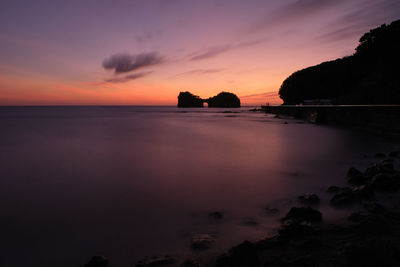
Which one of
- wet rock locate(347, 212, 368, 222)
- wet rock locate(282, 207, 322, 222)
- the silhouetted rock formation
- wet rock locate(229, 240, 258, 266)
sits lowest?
wet rock locate(347, 212, 368, 222)

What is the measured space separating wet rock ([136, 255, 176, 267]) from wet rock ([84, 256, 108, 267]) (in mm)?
433

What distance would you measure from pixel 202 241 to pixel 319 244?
5.07ft

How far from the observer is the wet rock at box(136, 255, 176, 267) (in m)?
2.68

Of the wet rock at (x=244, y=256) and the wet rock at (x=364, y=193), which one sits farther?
the wet rock at (x=364, y=193)

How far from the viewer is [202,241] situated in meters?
3.09

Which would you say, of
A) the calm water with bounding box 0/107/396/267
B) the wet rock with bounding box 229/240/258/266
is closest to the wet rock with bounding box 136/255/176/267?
the calm water with bounding box 0/107/396/267

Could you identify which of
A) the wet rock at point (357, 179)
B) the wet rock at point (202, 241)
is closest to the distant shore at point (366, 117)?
the wet rock at point (357, 179)

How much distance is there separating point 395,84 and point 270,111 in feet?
167

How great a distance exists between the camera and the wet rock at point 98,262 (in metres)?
2.62

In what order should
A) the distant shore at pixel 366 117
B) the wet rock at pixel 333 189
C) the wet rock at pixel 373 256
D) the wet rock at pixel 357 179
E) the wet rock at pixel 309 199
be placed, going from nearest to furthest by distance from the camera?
the wet rock at pixel 373 256 → the wet rock at pixel 309 199 → the wet rock at pixel 333 189 → the wet rock at pixel 357 179 → the distant shore at pixel 366 117

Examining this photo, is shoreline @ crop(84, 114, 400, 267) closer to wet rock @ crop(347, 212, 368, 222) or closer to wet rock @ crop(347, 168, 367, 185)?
wet rock @ crop(347, 212, 368, 222)

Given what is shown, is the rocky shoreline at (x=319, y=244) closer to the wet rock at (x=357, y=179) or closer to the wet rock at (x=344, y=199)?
the wet rock at (x=344, y=199)

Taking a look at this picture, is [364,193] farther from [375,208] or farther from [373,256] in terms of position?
[373,256]

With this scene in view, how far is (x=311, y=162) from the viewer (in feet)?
26.7
